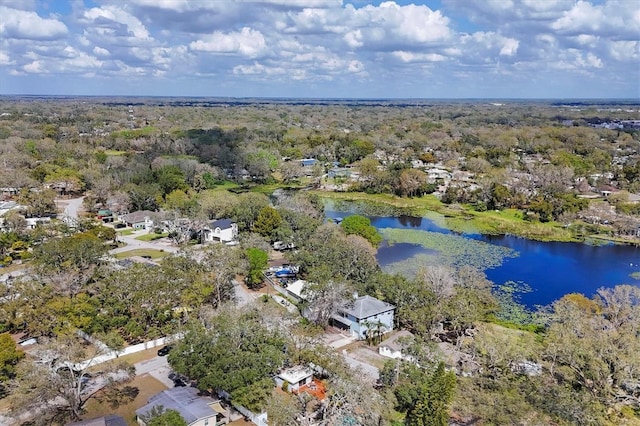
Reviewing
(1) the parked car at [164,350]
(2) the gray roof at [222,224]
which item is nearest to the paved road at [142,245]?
(2) the gray roof at [222,224]

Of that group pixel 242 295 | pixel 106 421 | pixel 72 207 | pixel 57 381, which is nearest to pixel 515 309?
pixel 242 295

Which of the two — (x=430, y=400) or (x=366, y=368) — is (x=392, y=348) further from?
(x=430, y=400)

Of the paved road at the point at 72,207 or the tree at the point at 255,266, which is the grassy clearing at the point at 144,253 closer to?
the tree at the point at 255,266

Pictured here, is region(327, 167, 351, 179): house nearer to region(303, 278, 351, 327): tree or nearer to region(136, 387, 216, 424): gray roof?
region(303, 278, 351, 327): tree

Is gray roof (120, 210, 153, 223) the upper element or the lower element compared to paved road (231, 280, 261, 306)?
upper

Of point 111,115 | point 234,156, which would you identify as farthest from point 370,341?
point 111,115

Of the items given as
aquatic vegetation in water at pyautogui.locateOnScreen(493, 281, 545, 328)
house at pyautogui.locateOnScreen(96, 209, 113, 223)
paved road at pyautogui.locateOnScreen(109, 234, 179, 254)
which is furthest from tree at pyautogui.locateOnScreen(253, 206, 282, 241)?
house at pyautogui.locateOnScreen(96, 209, 113, 223)
